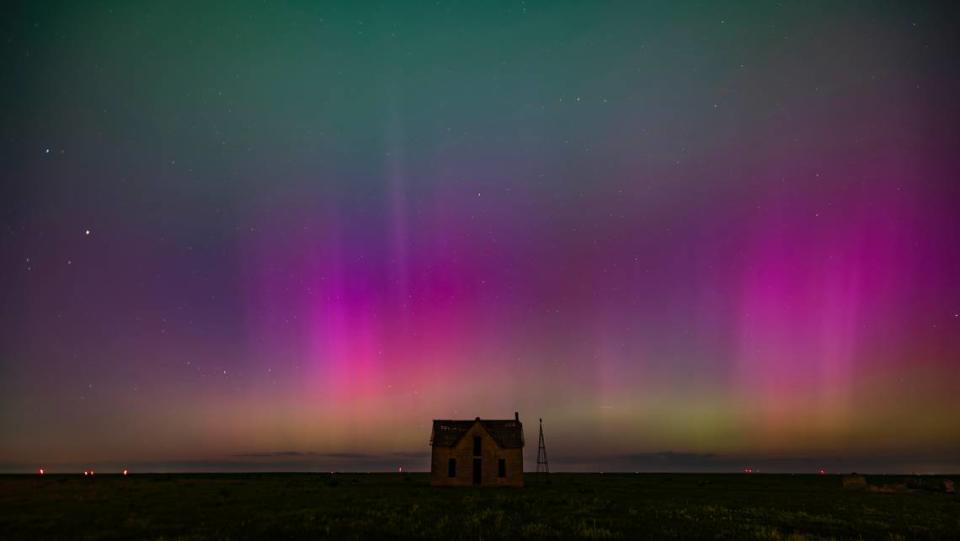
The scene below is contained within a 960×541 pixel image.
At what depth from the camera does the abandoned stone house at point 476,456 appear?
58875 millimetres

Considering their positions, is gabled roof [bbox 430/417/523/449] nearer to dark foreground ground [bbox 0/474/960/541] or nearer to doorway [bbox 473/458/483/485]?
doorway [bbox 473/458/483/485]

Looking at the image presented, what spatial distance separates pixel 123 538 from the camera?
2116cm

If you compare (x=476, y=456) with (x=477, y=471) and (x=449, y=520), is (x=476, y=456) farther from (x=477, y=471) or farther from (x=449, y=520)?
(x=449, y=520)

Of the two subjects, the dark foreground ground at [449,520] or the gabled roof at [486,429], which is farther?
the gabled roof at [486,429]

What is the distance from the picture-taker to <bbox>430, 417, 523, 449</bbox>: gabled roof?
2384 inches

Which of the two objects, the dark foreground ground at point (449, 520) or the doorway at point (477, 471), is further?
the doorway at point (477, 471)

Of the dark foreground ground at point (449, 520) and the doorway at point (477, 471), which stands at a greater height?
the dark foreground ground at point (449, 520)

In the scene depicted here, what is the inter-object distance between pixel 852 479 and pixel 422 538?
63206 mm

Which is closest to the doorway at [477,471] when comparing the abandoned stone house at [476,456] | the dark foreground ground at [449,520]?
the abandoned stone house at [476,456]

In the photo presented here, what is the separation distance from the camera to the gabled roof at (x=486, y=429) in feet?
199

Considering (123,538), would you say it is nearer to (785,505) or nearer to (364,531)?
(364,531)

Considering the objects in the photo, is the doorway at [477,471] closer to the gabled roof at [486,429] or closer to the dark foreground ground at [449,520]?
the gabled roof at [486,429]

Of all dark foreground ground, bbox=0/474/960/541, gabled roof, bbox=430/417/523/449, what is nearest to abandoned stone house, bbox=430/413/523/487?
gabled roof, bbox=430/417/523/449

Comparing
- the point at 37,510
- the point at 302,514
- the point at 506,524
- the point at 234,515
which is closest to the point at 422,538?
the point at 506,524
